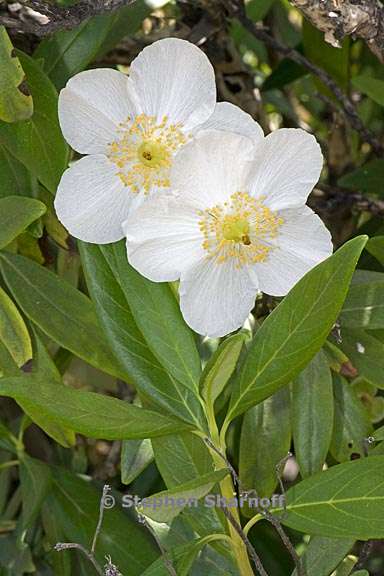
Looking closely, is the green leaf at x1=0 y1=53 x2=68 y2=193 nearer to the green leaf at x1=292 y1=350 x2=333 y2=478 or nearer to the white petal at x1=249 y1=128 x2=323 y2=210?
the white petal at x1=249 y1=128 x2=323 y2=210

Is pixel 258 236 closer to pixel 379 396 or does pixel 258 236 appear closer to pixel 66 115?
pixel 66 115

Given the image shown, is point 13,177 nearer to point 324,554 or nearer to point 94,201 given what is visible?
point 94,201

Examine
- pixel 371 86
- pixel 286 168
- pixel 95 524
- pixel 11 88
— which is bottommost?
pixel 95 524

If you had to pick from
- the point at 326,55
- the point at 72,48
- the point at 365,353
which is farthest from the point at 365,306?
the point at 326,55

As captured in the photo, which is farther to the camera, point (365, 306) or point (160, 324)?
point (365, 306)

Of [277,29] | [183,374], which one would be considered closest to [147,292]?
[183,374]

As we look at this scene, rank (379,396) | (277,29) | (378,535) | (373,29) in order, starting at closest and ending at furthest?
(378,535)
(373,29)
(379,396)
(277,29)
